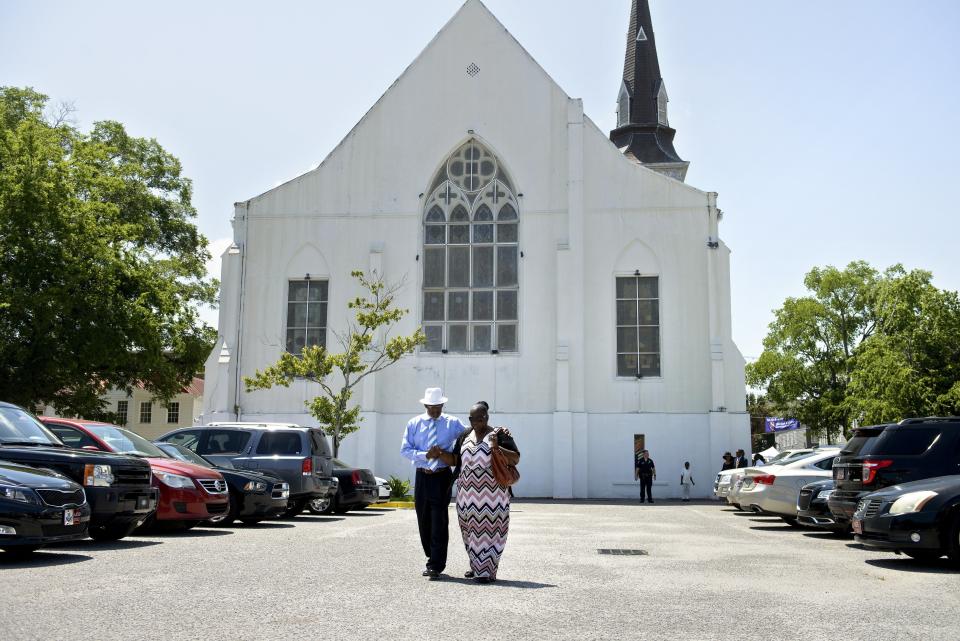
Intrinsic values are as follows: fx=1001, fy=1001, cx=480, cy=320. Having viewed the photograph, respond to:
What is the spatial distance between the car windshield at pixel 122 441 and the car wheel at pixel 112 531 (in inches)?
45.1

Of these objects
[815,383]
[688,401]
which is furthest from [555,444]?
[815,383]

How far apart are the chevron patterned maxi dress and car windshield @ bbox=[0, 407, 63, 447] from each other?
574cm

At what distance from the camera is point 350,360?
1193 inches

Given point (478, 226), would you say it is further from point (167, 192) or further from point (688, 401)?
point (167, 192)

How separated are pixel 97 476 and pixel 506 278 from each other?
24.4 metres

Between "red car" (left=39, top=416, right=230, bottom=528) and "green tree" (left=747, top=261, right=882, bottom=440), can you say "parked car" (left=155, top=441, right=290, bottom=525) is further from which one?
"green tree" (left=747, top=261, right=882, bottom=440)

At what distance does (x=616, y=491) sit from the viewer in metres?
33.2

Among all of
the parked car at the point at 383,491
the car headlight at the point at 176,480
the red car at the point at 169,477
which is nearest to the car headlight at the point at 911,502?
the red car at the point at 169,477

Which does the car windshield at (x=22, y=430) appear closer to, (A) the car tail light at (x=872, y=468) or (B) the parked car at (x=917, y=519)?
(B) the parked car at (x=917, y=519)

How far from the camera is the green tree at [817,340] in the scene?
60.0 metres

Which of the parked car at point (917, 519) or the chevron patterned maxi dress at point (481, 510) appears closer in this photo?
the chevron patterned maxi dress at point (481, 510)

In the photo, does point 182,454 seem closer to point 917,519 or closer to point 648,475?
point 917,519

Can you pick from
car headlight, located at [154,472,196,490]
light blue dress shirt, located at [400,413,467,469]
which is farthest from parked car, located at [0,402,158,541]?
light blue dress shirt, located at [400,413,467,469]

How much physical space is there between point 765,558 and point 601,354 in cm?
2203
